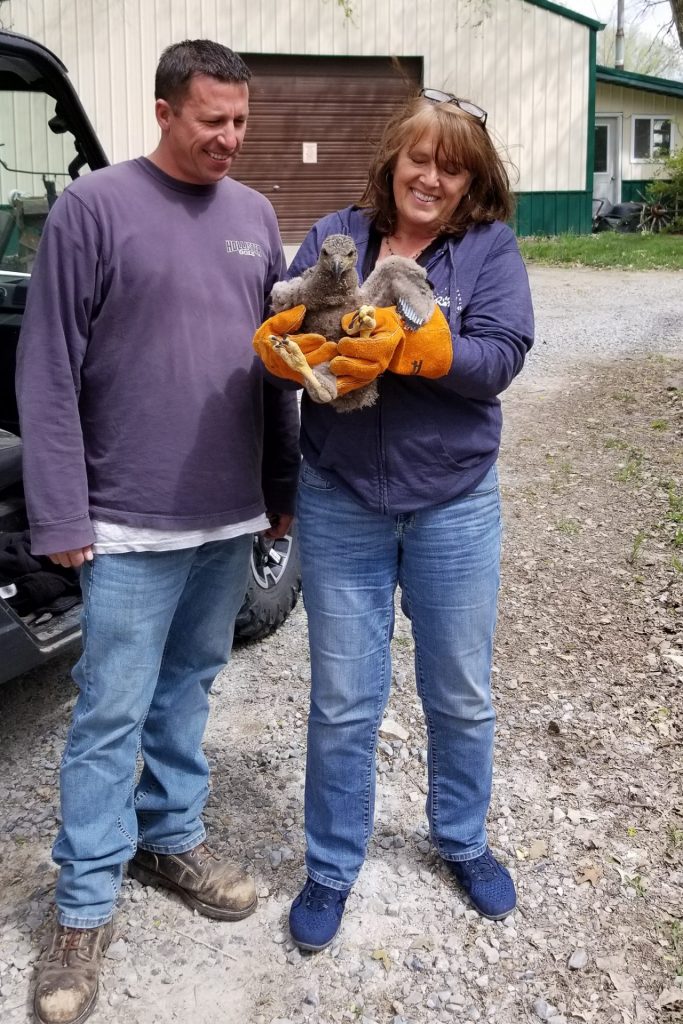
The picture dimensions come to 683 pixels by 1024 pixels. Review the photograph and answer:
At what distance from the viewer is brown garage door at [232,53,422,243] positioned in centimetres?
1627

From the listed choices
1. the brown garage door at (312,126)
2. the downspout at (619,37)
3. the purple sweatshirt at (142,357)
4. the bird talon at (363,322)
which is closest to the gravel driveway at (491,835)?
the purple sweatshirt at (142,357)

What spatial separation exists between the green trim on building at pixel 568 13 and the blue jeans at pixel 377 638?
55.2 feet

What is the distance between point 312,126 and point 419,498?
1574cm

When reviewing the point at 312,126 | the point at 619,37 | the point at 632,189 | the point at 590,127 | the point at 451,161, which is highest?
the point at 619,37

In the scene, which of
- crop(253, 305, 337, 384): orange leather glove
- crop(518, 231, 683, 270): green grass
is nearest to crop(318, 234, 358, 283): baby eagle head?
crop(253, 305, 337, 384): orange leather glove

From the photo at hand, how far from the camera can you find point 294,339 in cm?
211

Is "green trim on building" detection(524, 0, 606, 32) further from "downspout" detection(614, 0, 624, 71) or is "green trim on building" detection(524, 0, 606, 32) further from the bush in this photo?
"downspout" detection(614, 0, 624, 71)

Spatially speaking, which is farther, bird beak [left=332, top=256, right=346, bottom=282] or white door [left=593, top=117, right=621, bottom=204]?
white door [left=593, top=117, right=621, bottom=204]

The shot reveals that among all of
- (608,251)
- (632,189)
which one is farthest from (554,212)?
(632,189)

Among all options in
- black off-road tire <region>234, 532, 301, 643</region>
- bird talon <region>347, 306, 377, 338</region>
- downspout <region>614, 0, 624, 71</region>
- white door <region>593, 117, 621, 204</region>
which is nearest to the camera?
bird talon <region>347, 306, 377, 338</region>

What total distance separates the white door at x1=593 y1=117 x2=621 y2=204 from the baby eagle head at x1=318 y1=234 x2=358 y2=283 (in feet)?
73.8

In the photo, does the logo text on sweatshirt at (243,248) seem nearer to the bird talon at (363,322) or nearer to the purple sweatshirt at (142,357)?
the purple sweatshirt at (142,357)

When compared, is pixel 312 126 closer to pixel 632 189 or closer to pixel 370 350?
pixel 632 189

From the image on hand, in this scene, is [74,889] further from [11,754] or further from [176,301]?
[176,301]
